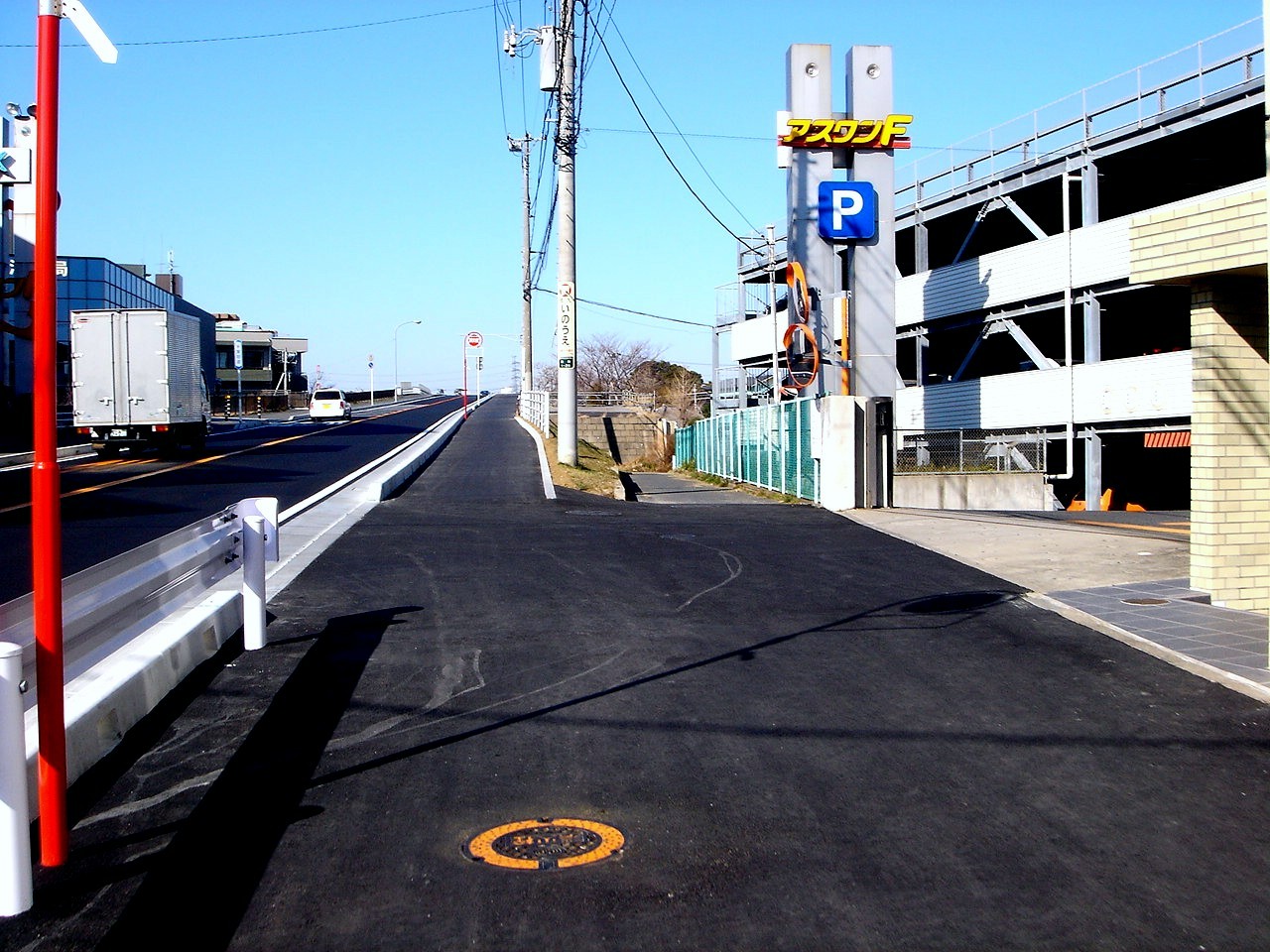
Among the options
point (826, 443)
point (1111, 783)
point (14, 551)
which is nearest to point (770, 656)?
point (1111, 783)

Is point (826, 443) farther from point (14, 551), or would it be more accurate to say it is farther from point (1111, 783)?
point (1111, 783)

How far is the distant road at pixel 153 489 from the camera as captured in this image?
13.0m

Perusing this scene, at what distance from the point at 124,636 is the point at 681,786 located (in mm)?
2913

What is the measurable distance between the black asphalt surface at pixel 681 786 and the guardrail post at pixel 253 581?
0.19m

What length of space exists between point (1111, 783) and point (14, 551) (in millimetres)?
11174

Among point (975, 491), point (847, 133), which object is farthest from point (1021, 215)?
point (847, 133)

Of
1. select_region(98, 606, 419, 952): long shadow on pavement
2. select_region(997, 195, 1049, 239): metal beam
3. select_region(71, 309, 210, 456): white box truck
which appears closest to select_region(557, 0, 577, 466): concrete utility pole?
select_region(71, 309, 210, 456): white box truck

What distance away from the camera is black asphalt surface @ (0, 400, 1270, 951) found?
4.10 meters

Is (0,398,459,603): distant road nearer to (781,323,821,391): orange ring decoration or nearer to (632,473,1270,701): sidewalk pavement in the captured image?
(632,473,1270,701): sidewalk pavement

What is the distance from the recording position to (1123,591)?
11.0 metres

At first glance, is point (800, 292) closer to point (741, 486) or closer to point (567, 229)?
point (567, 229)

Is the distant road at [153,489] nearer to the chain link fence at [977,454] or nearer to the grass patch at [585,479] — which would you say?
the grass patch at [585,479]

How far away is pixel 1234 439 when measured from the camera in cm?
1013

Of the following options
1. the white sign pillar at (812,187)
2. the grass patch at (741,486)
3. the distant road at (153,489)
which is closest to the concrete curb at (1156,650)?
the distant road at (153,489)
